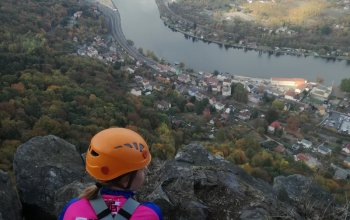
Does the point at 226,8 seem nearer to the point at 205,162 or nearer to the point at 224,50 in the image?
the point at 224,50

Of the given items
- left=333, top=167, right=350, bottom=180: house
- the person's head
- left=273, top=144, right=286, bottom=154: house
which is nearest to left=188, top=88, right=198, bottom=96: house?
left=273, top=144, right=286, bottom=154: house

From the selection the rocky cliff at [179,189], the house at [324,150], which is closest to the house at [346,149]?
the house at [324,150]

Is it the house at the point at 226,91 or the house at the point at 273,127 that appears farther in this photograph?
the house at the point at 226,91

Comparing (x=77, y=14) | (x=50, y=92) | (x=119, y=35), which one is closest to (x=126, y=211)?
(x=50, y=92)

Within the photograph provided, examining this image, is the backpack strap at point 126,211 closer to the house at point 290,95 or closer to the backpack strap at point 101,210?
the backpack strap at point 101,210

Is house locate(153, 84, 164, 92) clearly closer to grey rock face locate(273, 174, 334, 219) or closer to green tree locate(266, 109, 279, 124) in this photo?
green tree locate(266, 109, 279, 124)

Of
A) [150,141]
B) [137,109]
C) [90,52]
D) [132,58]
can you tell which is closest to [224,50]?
[132,58]
